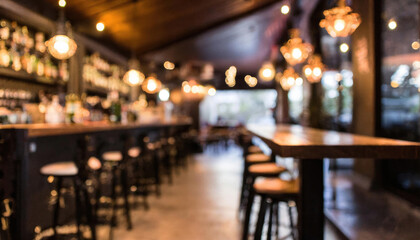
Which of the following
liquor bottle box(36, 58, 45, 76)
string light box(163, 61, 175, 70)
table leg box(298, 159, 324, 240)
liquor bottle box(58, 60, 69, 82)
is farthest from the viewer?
string light box(163, 61, 175, 70)

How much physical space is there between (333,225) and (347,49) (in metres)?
3.54

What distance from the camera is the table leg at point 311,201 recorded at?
214 cm

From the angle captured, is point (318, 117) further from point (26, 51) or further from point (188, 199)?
point (26, 51)

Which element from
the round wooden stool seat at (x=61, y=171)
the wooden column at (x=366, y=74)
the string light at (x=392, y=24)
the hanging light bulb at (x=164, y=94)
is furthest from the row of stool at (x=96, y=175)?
the hanging light bulb at (x=164, y=94)

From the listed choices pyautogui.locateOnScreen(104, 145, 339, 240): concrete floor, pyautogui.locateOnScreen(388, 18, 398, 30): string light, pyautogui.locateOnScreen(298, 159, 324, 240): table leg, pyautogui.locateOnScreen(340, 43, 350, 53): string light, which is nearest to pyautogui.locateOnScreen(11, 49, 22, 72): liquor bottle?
pyautogui.locateOnScreen(104, 145, 339, 240): concrete floor

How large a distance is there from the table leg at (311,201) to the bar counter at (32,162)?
1.79 m

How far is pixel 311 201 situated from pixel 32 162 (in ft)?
8.41

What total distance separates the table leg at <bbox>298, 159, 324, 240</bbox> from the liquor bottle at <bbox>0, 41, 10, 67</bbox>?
404cm

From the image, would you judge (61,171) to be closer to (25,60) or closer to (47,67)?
(25,60)

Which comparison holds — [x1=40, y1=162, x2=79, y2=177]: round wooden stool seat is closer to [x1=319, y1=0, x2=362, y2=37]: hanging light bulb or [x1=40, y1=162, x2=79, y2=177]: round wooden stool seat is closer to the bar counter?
the bar counter

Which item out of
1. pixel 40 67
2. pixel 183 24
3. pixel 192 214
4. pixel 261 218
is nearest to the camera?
pixel 261 218

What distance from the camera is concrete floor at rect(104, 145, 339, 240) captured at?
3.46 m

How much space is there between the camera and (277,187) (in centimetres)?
239

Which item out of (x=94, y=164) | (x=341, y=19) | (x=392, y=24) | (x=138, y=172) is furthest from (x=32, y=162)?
(x=392, y=24)
